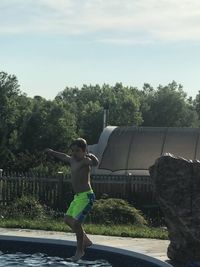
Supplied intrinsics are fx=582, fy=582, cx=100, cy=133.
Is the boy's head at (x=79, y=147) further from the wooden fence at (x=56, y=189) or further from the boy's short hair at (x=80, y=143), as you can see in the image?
the wooden fence at (x=56, y=189)

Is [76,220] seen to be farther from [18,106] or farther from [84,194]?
[18,106]

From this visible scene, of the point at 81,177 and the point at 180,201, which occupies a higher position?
the point at 81,177

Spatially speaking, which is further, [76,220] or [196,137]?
[196,137]

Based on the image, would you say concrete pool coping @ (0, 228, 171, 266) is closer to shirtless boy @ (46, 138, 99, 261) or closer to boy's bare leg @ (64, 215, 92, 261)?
boy's bare leg @ (64, 215, 92, 261)

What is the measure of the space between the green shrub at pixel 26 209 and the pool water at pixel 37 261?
13.8ft

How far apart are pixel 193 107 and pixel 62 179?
293 feet

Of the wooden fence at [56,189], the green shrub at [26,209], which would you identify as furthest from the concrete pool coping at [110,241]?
the wooden fence at [56,189]

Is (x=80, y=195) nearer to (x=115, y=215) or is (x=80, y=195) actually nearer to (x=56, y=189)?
(x=115, y=215)

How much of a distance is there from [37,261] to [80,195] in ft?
4.00

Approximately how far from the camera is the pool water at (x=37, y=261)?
8.43 m

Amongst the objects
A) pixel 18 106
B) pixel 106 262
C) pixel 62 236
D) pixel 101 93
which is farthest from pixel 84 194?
pixel 101 93

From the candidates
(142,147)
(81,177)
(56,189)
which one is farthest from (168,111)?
(81,177)

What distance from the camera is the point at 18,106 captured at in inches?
2462

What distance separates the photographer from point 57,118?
56.9 m
